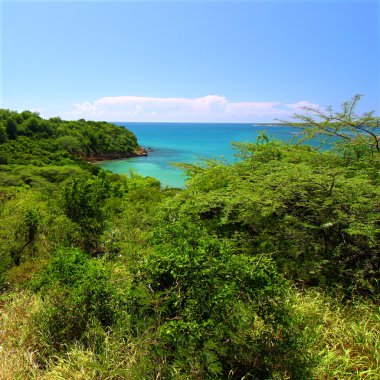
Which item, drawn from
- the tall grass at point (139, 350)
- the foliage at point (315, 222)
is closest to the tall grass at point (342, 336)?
the tall grass at point (139, 350)

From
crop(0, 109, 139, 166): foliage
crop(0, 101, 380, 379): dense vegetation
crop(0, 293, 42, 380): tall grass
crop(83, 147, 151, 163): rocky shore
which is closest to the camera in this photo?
crop(0, 101, 380, 379): dense vegetation

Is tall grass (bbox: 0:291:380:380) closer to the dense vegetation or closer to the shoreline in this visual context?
the dense vegetation

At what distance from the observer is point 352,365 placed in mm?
3271

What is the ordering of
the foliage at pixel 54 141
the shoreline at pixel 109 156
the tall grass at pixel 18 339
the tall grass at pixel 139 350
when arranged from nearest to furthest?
the tall grass at pixel 139 350 → the tall grass at pixel 18 339 → the foliage at pixel 54 141 → the shoreline at pixel 109 156

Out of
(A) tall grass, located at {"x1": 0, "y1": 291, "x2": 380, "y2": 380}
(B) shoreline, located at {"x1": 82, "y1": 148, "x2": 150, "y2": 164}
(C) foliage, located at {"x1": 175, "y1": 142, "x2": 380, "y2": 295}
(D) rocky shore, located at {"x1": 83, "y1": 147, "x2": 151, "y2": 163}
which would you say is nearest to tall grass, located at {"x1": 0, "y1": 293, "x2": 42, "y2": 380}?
(A) tall grass, located at {"x1": 0, "y1": 291, "x2": 380, "y2": 380}

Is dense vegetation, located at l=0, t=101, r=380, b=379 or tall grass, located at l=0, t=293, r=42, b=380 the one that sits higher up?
dense vegetation, located at l=0, t=101, r=380, b=379

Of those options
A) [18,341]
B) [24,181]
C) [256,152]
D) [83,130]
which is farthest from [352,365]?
[83,130]

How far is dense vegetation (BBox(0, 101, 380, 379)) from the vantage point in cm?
296

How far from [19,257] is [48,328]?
3947 millimetres

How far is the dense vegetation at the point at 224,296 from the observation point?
296 cm

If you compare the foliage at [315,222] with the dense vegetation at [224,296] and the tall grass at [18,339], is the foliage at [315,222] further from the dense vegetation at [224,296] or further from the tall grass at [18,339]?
the tall grass at [18,339]

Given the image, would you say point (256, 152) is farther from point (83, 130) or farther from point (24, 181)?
point (83, 130)

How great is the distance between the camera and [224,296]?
280 centimetres

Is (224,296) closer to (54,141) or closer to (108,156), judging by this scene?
(108,156)
